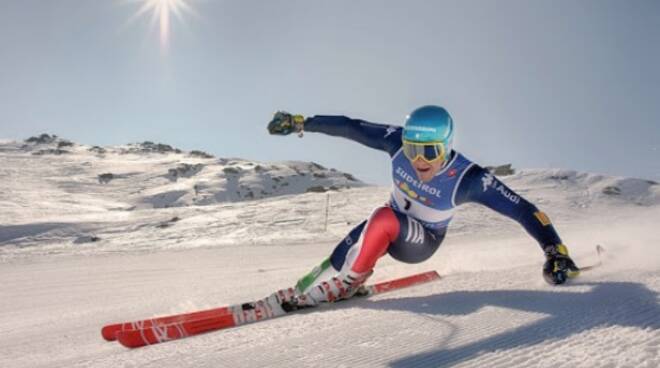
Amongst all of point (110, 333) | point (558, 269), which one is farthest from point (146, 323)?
point (558, 269)

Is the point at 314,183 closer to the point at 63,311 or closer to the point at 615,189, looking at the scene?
the point at 615,189

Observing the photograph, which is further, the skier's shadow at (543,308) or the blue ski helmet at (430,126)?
the blue ski helmet at (430,126)

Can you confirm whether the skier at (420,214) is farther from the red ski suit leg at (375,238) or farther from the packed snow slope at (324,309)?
the packed snow slope at (324,309)

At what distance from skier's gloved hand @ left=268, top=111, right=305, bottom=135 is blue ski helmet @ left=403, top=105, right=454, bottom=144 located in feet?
5.33

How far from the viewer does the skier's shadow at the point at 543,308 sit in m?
1.81

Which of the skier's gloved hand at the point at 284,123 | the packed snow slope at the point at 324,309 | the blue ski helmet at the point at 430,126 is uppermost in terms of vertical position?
the skier's gloved hand at the point at 284,123

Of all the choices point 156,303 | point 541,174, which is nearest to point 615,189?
point 541,174

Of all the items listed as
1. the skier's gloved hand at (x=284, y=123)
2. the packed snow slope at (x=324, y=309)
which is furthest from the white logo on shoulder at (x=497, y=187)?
the skier's gloved hand at (x=284, y=123)

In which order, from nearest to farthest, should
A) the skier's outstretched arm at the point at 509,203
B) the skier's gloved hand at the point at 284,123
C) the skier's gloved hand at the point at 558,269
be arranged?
1. the skier's gloved hand at the point at 558,269
2. the skier's outstretched arm at the point at 509,203
3. the skier's gloved hand at the point at 284,123

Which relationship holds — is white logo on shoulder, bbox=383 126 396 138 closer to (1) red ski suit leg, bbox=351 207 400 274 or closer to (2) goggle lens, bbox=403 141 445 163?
(2) goggle lens, bbox=403 141 445 163

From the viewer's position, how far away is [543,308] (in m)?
2.38

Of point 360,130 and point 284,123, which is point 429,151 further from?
point 284,123

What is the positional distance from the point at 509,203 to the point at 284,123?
2.39m

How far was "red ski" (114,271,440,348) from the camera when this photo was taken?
2.50 m
